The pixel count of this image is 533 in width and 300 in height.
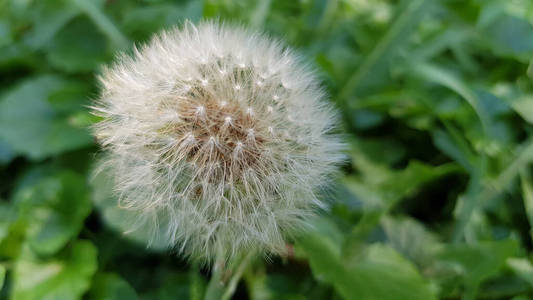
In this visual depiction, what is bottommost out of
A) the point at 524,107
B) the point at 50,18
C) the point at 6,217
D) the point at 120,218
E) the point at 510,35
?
the point at 6,217

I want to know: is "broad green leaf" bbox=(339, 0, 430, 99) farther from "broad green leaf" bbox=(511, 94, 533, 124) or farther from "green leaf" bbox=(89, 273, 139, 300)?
"green leaf" bbox=(89, 273, 139, 300)

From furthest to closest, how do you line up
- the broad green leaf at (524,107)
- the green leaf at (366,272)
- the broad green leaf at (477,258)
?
1. the broad green leaf at (524,107)
2. the broad green leaf at (477,258)
3. the green leaf at (366,272)

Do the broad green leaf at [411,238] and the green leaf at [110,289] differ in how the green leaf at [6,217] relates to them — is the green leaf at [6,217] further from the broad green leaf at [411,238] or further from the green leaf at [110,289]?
the broad green leaf at [411,238]

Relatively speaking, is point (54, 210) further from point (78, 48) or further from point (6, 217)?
point (78, 48)

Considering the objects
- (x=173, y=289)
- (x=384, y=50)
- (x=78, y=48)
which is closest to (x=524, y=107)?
(x=384, y=50)

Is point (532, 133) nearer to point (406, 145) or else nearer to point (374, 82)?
point (406, 145)

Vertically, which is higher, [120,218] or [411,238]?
[411,238]

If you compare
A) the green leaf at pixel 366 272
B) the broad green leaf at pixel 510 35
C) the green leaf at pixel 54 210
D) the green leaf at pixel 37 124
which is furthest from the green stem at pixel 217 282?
the broad green leaf at pixel 510 35

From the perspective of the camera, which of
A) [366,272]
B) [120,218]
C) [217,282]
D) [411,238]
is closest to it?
[217,282]
